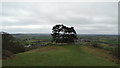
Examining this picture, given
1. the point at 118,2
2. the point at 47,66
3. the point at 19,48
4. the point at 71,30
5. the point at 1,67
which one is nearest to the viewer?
the point at 1,67

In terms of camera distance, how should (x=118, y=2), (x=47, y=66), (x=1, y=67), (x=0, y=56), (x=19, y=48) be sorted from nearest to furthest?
(x=1, y=67), (x=47, y=66), (x=0, y=56), (x=118, y=2), (x=19, y=48)

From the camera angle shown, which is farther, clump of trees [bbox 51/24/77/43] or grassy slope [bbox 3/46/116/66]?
clump of trees [bbox 51/24/77/43]

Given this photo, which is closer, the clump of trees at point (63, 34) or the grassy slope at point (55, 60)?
the grassy slope at point (55, 60)

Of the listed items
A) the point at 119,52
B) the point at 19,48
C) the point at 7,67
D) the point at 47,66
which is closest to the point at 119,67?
the point at 47,66

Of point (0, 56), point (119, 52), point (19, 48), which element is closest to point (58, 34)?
point (19, 48)

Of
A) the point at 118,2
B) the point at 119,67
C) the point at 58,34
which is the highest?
the point at 118,2

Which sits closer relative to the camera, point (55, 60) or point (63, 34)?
point (55, 60)

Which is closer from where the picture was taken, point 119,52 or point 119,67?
point 119,67

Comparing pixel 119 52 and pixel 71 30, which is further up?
pixel 71 30

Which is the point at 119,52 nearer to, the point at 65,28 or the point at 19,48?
the point at 65,28
